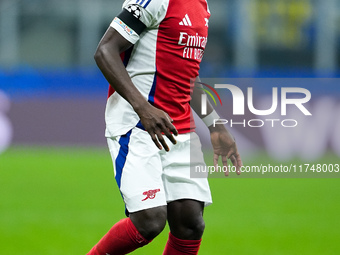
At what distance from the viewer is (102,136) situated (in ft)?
41.8

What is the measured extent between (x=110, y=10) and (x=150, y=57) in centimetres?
1517

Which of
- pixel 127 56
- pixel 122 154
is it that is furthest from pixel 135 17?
pixel 122 154

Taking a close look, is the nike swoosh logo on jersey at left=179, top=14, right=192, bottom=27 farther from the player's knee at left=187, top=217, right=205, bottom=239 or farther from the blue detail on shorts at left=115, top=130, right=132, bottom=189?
the player's knee at left=187, top=217, right=205, bottom=239

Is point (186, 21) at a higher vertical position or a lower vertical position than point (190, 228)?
higher

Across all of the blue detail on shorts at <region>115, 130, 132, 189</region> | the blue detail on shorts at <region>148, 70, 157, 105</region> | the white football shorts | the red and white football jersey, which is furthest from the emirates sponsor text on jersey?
the blue detail on shorts at <region>115, 130, 132, 189</region>

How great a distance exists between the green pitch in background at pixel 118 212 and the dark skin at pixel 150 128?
176 centimetres

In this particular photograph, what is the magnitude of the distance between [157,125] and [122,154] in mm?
395

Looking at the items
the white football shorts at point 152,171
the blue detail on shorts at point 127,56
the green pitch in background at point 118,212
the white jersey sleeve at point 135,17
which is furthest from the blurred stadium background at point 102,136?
the white jersey sleeve at point 135,17

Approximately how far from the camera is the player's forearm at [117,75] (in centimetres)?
338

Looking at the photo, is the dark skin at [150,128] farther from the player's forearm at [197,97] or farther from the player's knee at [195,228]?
the player's forearm at [197,97]

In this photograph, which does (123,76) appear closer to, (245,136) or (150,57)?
(150,57)

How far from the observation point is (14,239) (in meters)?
5.89

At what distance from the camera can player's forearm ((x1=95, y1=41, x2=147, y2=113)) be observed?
3.38m

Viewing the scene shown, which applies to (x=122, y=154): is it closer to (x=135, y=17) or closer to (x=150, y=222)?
(x=150, y=222)
